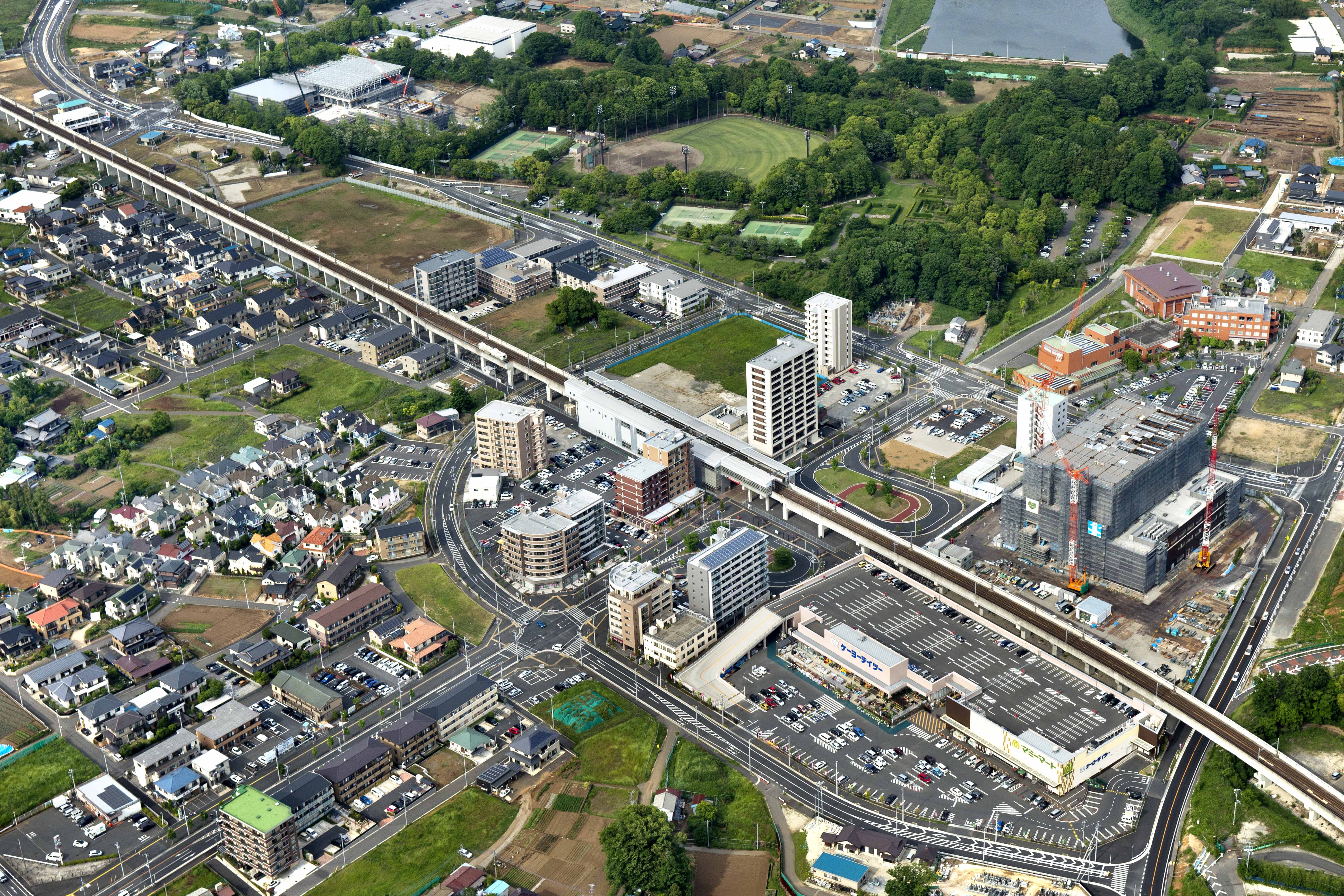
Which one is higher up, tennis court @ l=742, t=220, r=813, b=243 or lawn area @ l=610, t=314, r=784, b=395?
tennis court @ l=742, t=220, r=813, b=243

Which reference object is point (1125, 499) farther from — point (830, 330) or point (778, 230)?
point (778, 230)

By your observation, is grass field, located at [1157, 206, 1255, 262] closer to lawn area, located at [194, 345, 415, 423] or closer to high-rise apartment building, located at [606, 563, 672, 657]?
high-rise apartment building, located at [606, 563, 672, 657]

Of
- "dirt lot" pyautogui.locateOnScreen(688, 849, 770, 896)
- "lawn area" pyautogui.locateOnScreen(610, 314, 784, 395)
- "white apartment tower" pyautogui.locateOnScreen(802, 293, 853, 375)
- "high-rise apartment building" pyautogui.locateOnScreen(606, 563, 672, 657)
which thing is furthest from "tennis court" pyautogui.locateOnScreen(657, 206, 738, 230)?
"dirt lot" pyautogui.locateOnScreen(688, 849, 770, 896)

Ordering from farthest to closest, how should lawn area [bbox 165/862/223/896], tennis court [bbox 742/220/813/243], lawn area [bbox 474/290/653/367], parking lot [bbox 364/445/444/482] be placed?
tennis court [bbox 742/220/813/243] → lawn area [bbox 474/290/653/367] → parking lot [bbox 364/445/444/482] → lawn area [bbox 165/862/223/896]

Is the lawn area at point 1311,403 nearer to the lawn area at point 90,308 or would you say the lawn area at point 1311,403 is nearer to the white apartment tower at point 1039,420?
the white apartment tower at point 1039,420

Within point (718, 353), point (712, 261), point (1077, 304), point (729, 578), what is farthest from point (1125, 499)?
point (712, 261)

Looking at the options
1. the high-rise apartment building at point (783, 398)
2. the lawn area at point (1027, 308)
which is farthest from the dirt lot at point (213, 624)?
the lawn area at point (1027, 308)

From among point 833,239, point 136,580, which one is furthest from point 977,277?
point 136,580

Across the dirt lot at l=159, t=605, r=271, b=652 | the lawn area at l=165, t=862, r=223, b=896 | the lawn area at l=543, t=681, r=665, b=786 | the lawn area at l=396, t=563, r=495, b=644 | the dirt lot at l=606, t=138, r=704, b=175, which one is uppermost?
the dirt lot at l=606, t=138, r=704, b=175
